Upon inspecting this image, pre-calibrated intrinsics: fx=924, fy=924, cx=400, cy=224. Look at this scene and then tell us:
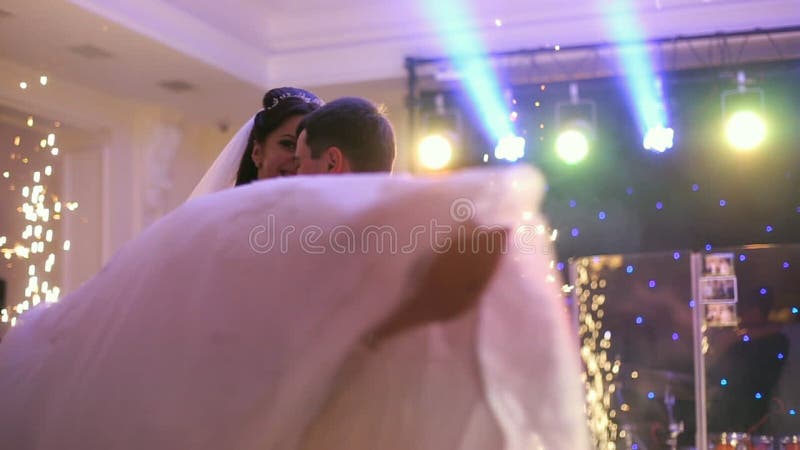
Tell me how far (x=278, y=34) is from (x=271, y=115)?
355cm

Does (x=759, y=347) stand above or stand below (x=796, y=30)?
below

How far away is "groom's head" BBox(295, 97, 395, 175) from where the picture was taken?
1.56 meters

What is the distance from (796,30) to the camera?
4.91 m

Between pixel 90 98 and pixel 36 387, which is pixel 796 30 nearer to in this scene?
pixel 90 98

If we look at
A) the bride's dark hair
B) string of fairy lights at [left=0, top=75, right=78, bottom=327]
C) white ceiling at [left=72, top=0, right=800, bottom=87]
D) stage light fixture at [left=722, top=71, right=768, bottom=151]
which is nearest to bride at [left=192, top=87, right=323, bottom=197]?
the bride's dark hair

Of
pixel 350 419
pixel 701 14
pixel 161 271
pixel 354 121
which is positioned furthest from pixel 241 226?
pixel 701 14

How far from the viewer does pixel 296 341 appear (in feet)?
2.83

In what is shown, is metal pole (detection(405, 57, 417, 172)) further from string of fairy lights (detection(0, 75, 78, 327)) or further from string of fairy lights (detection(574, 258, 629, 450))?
string of fairy lights (detection(0, 75, 78, 327))

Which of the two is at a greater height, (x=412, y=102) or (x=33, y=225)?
(x=412, y=102)

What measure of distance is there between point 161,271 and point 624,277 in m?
5.01

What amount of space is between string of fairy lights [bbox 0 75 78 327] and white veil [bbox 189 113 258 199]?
2999 mm

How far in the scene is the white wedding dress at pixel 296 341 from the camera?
2.82 feet

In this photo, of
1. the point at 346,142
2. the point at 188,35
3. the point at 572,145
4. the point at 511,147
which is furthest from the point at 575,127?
the point at 346,142

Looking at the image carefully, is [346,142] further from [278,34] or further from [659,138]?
[278,34]
